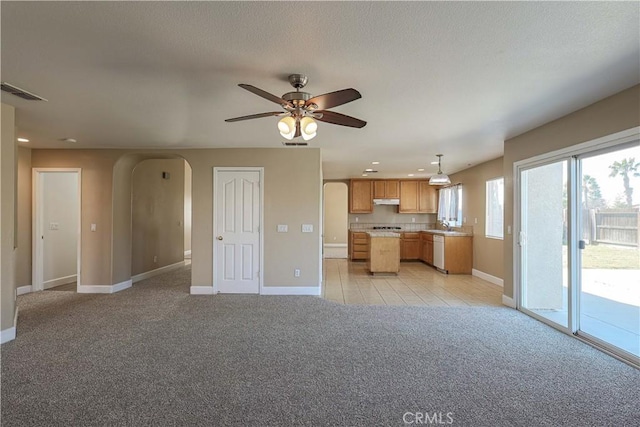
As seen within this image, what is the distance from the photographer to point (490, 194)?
21.5 ft

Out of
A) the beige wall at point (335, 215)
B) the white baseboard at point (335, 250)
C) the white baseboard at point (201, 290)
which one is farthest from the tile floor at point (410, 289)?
the beige wall at point (335, 215)

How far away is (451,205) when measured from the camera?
26.9ft

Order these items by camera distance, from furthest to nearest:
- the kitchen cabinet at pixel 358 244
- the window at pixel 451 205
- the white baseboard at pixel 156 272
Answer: the kitchen cabinet at pixel 358 244 < the window at pixel 451 205 < the white baseboard at pixel 156 272

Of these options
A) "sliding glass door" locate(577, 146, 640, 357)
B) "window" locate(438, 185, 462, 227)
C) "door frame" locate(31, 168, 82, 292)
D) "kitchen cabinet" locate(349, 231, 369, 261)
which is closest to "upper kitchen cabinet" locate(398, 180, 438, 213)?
"window" locate(438, 185, 462, 227)

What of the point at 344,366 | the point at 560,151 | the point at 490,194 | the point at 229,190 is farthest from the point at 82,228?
the point at 490,194

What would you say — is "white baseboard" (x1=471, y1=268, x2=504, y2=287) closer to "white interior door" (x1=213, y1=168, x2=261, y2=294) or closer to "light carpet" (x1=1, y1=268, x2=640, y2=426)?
"light carpet" (x1=1, y1=268, x2=640, y2=426)

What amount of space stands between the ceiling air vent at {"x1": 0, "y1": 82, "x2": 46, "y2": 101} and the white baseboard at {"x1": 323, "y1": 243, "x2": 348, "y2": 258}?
27.6 ft

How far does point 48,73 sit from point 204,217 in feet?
9.94

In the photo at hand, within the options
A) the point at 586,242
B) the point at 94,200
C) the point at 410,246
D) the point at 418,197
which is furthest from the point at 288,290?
the point at 418,197

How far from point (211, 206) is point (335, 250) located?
661 cm

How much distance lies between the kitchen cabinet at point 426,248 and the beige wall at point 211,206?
410cm

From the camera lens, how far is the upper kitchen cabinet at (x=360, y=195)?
9.20 metres

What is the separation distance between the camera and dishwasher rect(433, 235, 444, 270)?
7266 mm

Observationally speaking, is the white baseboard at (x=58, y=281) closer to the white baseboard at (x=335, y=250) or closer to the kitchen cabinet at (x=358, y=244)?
the kitchen cabinet at (x=358, y=244)
